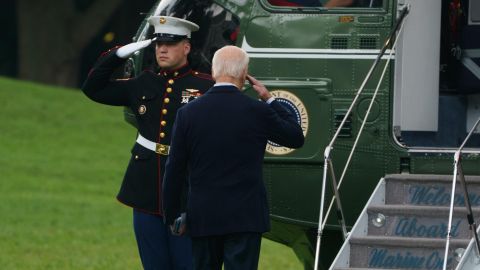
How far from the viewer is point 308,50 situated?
9609mm

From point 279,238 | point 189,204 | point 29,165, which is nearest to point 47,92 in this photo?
point 29,165

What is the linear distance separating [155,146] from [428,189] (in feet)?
5.36

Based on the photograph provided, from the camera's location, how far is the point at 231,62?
7.85 metres

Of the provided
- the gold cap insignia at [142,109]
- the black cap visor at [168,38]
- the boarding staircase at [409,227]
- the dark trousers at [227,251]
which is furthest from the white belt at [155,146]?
the boarding staircase at [409,227]

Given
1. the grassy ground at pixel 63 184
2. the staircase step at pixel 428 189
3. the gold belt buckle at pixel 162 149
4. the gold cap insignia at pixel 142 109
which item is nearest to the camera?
the gold belt buckle at pixel 162 149

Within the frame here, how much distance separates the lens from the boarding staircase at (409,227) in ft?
27.9

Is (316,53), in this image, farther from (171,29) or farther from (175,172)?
(175,172)

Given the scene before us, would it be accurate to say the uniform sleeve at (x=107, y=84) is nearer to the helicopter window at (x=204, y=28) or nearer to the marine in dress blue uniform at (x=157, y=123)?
the marine in dress blue uniform at (x=157, y=123)

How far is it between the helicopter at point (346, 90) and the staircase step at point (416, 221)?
0.53 metres

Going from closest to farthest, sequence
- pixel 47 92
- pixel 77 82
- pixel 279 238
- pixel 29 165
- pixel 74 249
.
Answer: pixel 279 238
pixel 74 249
pixel 29 165
pixel 47 92
pixel 77 82

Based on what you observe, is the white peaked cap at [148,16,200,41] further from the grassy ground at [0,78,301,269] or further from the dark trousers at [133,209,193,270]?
the grassy ground at [0,78,301,269]

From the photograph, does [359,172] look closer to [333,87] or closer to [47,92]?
[333,87]

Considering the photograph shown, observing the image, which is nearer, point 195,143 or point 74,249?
point 195,143

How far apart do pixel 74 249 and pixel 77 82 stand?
20167 millimetres
